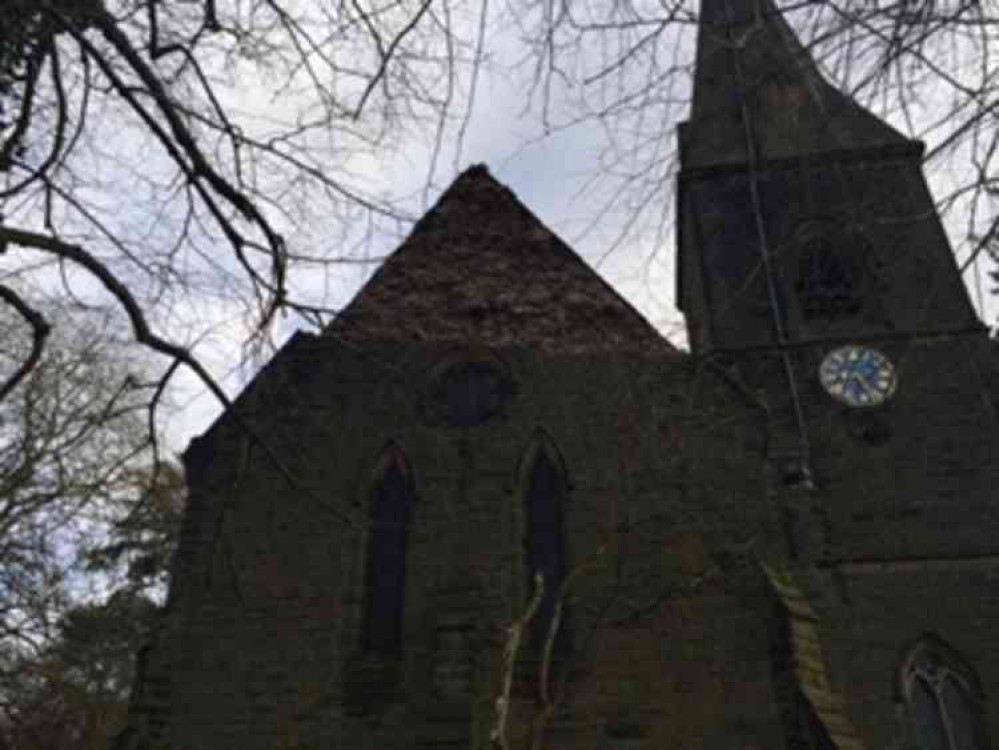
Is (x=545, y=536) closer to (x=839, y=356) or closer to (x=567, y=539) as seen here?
(x=567, y=539)

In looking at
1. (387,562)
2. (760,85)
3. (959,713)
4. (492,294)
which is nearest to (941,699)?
(959,713)

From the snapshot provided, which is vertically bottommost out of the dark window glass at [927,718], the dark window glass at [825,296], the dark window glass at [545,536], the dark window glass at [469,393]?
the dark window glass at [927,718]

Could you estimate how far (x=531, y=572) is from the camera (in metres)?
9.56

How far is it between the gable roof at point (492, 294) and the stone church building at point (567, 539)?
44 millimetres

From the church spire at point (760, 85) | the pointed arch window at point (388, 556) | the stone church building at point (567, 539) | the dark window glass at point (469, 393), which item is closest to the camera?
the church spire at point (760, 85)

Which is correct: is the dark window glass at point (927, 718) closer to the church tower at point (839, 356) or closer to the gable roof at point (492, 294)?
the church tower at point (839, 356)

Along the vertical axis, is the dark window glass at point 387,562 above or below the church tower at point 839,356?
below

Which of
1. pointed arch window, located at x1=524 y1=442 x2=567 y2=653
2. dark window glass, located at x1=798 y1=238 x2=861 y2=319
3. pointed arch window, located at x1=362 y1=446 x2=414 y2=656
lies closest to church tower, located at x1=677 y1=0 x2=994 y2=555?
dark window glass, located at x1=798 y1=238 x2=861 y2=319

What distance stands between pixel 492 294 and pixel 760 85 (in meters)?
8.82

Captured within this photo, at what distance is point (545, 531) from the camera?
9.86m

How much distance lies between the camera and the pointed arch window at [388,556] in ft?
30.5

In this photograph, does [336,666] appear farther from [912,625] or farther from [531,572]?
[912,625]

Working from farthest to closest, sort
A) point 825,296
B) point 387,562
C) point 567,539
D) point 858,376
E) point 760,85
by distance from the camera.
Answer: point 825,296
point 858,376
point 387,562
point 567,539
point 760,85

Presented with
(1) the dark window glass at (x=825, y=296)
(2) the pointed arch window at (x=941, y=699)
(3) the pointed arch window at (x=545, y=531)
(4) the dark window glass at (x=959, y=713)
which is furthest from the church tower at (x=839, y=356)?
(3) the pointed arch window at (x=545, y=531)
